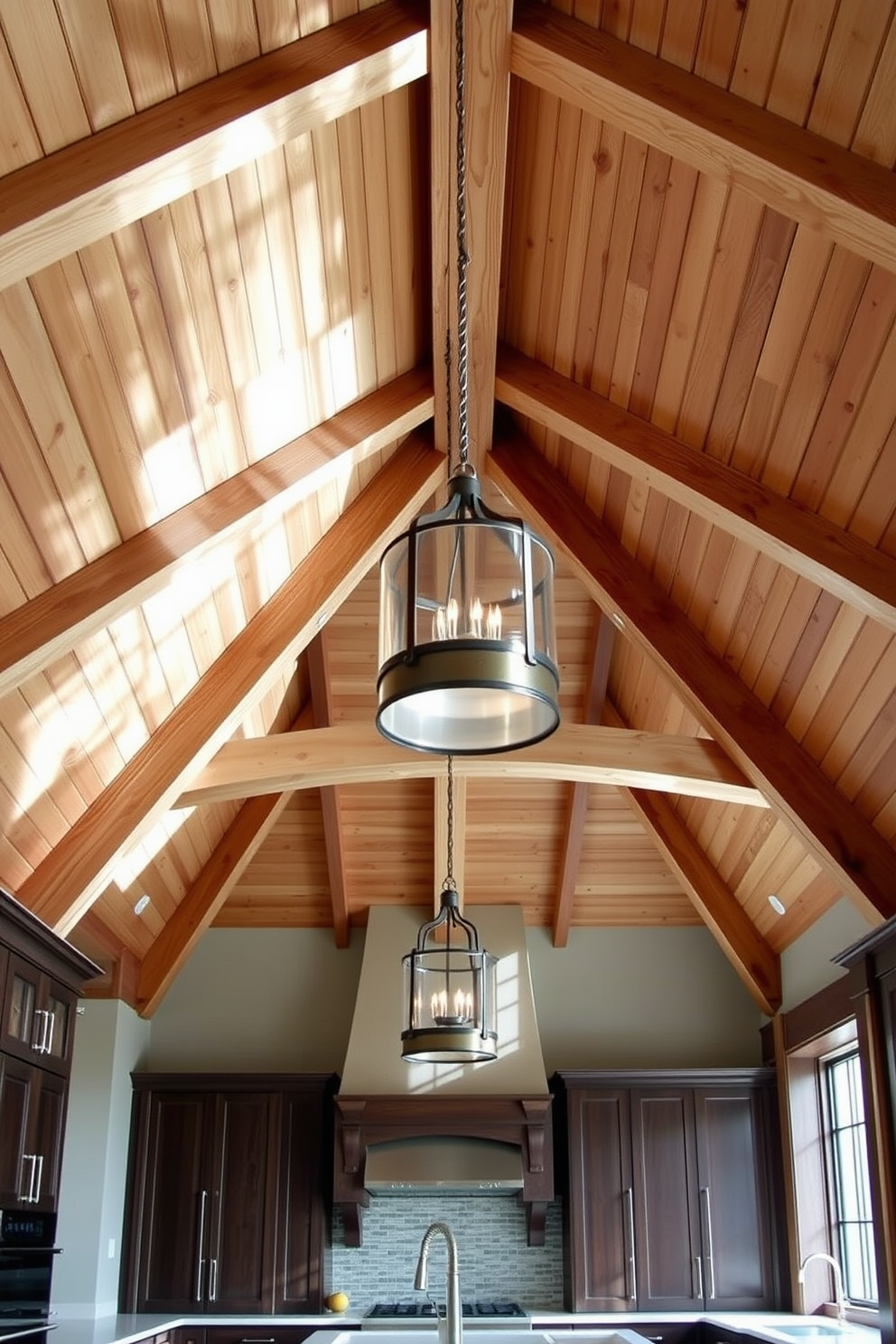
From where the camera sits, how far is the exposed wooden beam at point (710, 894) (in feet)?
25.7

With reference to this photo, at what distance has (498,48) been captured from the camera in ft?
12.0

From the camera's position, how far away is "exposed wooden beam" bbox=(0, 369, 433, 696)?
4039 millimetres

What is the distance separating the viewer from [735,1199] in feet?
25.4

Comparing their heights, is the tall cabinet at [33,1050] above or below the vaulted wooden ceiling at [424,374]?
below

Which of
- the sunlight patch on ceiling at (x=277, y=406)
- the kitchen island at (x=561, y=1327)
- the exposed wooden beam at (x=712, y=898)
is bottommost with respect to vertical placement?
the kitchen island at (x=561, y=1327)

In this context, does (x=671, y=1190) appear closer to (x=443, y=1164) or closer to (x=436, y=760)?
(x=443, y=1164)

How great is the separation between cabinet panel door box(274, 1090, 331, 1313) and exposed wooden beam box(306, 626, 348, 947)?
1171 millimetres

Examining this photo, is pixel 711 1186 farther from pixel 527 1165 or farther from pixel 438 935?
pixel 438 935

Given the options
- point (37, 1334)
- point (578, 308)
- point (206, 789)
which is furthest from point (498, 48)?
point (37, 1334)

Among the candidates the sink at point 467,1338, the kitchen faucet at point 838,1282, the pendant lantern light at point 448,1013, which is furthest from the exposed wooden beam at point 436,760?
the kitchen faucet at point 838,1282

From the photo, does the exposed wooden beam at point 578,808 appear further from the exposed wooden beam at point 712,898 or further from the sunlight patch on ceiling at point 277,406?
the sunlight patch on ceiling at point 277,406

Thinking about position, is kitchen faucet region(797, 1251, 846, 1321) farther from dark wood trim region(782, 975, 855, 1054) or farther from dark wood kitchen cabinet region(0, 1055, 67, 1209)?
dark wood kitchen cabinet region(0, 1055, 67, 1209)

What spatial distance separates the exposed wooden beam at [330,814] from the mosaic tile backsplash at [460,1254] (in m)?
1.79

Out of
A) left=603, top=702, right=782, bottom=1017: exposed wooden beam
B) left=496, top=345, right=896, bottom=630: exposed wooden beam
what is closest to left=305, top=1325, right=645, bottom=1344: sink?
left=603, top=702, right=782, bottom=1017: exposed wooden beam
